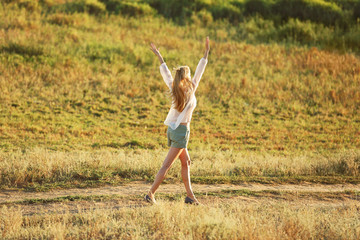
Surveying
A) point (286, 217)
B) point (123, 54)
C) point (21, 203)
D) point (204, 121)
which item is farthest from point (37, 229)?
point (123, 54)

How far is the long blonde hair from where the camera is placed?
645 centimetres

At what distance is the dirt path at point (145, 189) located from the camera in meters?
7.90

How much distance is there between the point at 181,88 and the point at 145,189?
2.87 meters

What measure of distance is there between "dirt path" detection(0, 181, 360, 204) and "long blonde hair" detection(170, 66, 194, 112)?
2481mm

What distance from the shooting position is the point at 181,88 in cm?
644

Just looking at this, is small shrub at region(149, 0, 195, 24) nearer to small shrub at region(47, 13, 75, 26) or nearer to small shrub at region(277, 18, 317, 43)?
small shrub at region(277, 18, 317, 43)

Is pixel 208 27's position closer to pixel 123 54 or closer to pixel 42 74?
pixel 123 54

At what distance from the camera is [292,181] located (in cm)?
966

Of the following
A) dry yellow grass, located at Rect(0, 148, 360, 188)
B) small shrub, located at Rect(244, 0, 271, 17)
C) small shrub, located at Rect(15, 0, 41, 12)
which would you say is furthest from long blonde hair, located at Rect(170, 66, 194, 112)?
small shrub, located at Rect(244, 0, 271, 17)

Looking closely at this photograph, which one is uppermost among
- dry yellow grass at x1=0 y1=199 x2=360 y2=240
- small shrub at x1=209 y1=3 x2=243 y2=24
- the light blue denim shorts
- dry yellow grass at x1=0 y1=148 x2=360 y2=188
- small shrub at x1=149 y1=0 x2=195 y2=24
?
the light blue denim shorts

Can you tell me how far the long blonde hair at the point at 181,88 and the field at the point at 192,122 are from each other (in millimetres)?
1590

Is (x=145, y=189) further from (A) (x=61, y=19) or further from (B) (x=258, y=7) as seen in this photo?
(B) (x=258, y=7)

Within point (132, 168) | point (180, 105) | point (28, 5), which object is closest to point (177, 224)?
point (180, 105)

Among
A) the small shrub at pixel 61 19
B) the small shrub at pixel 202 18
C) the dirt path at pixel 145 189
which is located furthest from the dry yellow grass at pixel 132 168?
the small shrub at pixel 202 18
